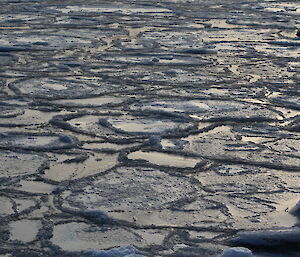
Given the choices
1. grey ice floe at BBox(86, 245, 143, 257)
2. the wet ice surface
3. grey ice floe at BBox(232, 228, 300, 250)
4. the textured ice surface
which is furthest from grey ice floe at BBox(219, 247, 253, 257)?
the textured ice surface

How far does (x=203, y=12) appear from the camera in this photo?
11.4 metres

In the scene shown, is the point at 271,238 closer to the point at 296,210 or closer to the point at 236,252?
Answer: the point at 236,252

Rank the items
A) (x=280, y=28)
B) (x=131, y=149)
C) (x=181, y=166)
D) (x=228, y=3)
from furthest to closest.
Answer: (x=228, y=3)
(x=280, y=28)
(x=131, y=149)
(x=181, y=166)

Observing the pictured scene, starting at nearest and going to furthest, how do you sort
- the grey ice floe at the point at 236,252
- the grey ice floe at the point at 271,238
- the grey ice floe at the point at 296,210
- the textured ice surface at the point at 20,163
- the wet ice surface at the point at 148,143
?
the grey ice floe at the point at 236,252
the grey ice floe at the point at 271,238
the wet ice surface at the point at 148,143
the grey ice floe at the point at 296,210
the textured ice surface at the point at 20,163

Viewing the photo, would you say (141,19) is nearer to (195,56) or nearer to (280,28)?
(280,28)

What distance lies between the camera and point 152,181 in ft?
13.6

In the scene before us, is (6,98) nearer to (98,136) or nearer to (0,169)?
(98,136)

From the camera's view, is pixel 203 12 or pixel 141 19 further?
pixel 203 12

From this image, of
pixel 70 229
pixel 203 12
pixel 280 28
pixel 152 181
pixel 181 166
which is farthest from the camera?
pixel 203 12

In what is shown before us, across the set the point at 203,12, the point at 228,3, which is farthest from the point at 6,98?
the point at 228,3

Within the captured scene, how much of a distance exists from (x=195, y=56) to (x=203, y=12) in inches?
142

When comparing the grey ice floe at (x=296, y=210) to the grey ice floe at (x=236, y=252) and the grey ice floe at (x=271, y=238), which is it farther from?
the grey ice floe at (x=236, y=252)

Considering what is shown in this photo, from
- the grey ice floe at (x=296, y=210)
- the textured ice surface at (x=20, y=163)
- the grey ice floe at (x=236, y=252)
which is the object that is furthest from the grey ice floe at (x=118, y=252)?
the textured ice surface at (x=20, y=163)

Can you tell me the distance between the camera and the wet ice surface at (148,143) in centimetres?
347
